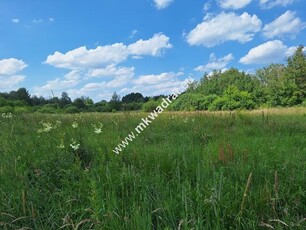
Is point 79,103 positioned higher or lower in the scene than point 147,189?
higher

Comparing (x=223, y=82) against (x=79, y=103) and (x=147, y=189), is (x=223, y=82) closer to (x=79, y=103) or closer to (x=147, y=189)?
(x=79, y=103)

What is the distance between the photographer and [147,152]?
12.7 feet

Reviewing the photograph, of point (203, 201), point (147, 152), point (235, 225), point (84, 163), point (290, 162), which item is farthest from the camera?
point (147, 152)

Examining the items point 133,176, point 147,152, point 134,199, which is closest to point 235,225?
point 134,199

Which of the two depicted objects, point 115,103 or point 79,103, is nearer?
point 115,103

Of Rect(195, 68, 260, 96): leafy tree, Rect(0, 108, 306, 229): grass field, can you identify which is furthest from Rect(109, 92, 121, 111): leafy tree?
Rect(195, 68, 260, 96): leafy tree

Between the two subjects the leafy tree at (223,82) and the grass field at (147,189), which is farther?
the leafy tree at (223,82)

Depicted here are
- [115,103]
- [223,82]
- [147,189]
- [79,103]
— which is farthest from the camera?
[223,82]

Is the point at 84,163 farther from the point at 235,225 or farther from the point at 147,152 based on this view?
the point at 235,225

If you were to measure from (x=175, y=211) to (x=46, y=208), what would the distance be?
3.30ft

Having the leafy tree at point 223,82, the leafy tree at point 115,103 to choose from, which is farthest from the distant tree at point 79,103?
the leafy tree at point 223,82

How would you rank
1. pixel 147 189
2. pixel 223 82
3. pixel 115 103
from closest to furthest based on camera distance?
pixel 147 189 → pixel 115 103 → pixel 223 82

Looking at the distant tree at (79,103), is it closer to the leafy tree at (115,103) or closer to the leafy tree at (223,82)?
the leafy tree at (115,103)

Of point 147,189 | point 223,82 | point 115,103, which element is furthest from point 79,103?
point 223,82
